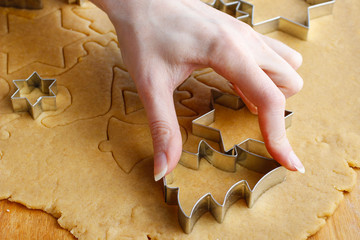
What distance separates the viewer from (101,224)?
3.55 ft

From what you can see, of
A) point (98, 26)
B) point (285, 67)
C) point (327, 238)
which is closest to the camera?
point (327, 238)

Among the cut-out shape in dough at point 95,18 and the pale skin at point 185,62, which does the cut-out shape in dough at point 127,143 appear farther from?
the cut-out shape in dough at point 95,18

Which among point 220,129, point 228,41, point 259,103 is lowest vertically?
point 220,129

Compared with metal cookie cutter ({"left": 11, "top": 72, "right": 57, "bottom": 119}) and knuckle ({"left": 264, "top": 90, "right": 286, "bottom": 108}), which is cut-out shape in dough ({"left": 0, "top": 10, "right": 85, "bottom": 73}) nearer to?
metal cookie cutter ({"left": 11, "top": 72, "right": 57, "bottom": 119})

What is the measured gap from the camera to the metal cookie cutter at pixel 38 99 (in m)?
1.30

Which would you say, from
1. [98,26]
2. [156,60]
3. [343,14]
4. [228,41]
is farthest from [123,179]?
[343,14]

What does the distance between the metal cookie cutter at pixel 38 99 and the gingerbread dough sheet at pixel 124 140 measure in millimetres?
29

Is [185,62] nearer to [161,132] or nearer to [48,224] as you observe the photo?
[161,132]

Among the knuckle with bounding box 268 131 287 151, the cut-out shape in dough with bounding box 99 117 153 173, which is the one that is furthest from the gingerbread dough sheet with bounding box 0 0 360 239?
the knuckle with bounding box 268 131 287 151

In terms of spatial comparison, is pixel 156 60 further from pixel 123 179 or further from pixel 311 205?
pixel 311 205

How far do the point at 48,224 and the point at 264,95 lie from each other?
63cm

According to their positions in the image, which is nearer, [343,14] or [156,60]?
[156,60]

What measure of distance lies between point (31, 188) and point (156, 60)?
47cm

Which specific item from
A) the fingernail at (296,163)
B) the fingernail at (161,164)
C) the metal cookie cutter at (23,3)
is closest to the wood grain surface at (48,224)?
Result: the fingernail at (296,163)
